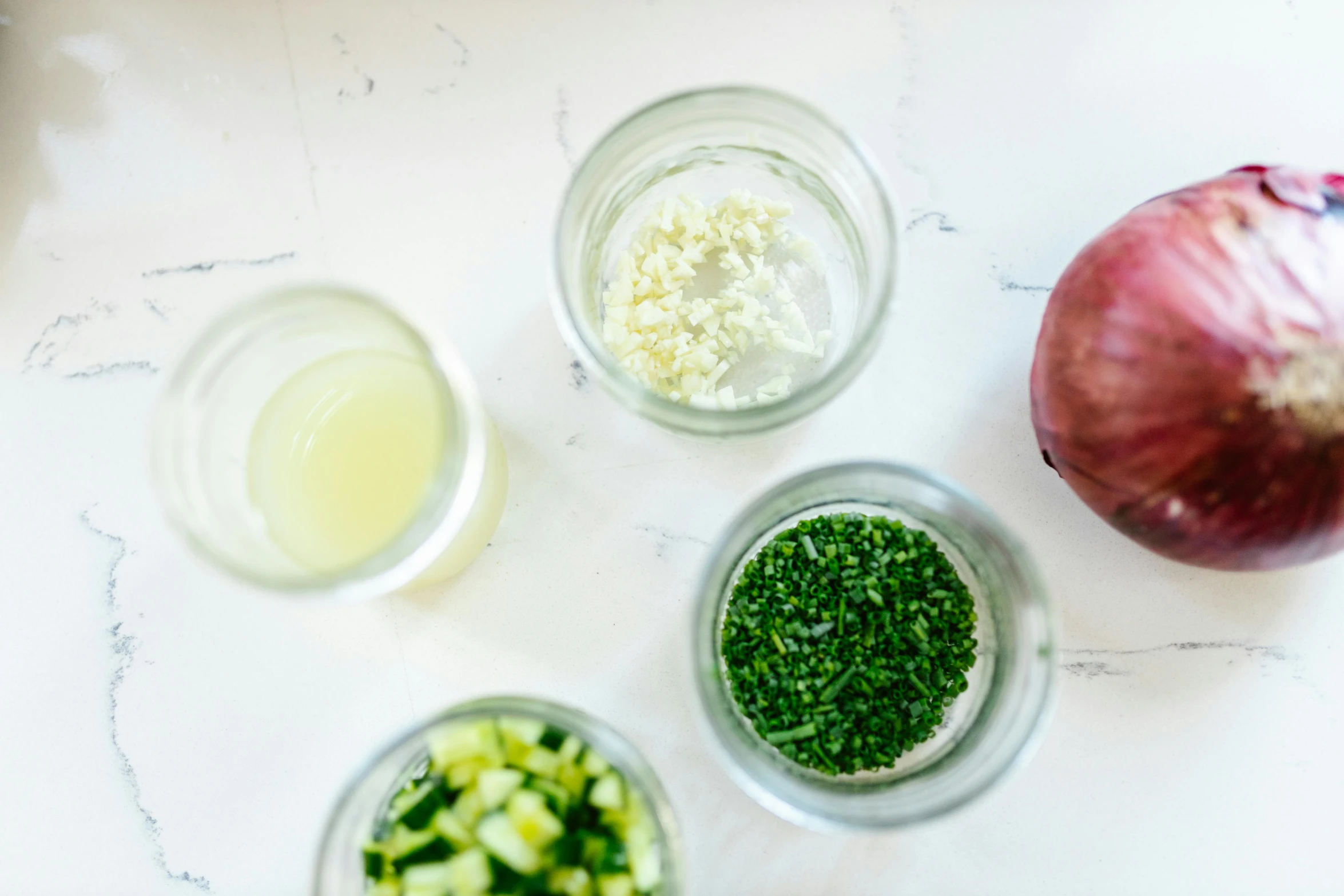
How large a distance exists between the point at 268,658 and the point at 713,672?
44 cm

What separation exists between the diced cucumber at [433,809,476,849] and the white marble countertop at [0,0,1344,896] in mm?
198

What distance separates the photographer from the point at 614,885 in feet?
2.26

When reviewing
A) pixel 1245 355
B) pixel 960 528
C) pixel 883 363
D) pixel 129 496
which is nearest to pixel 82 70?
pixel 129 496

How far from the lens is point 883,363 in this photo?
0.91 m

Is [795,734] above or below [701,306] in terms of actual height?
below

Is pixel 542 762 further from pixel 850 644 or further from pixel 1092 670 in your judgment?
pixel 1092 670

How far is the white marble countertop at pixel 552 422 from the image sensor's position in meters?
0.90

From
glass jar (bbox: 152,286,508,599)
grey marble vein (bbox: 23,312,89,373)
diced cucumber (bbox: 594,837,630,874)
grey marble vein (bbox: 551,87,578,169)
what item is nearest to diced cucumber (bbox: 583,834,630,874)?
diced cucumber (bbox: 594,837,630,874)

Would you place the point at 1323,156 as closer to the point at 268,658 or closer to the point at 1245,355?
the point at 1245,355

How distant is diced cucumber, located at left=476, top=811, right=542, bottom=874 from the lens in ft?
2.21

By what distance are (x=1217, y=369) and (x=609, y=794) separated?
20.9 inches

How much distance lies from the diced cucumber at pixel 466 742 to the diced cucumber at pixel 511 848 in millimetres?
62

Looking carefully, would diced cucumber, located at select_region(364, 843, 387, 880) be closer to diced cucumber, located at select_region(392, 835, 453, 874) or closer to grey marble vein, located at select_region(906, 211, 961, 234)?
diced cucumber, located at select_region(392, 835, 453, 874)

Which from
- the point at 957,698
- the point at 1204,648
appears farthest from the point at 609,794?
the point at 1204,648
